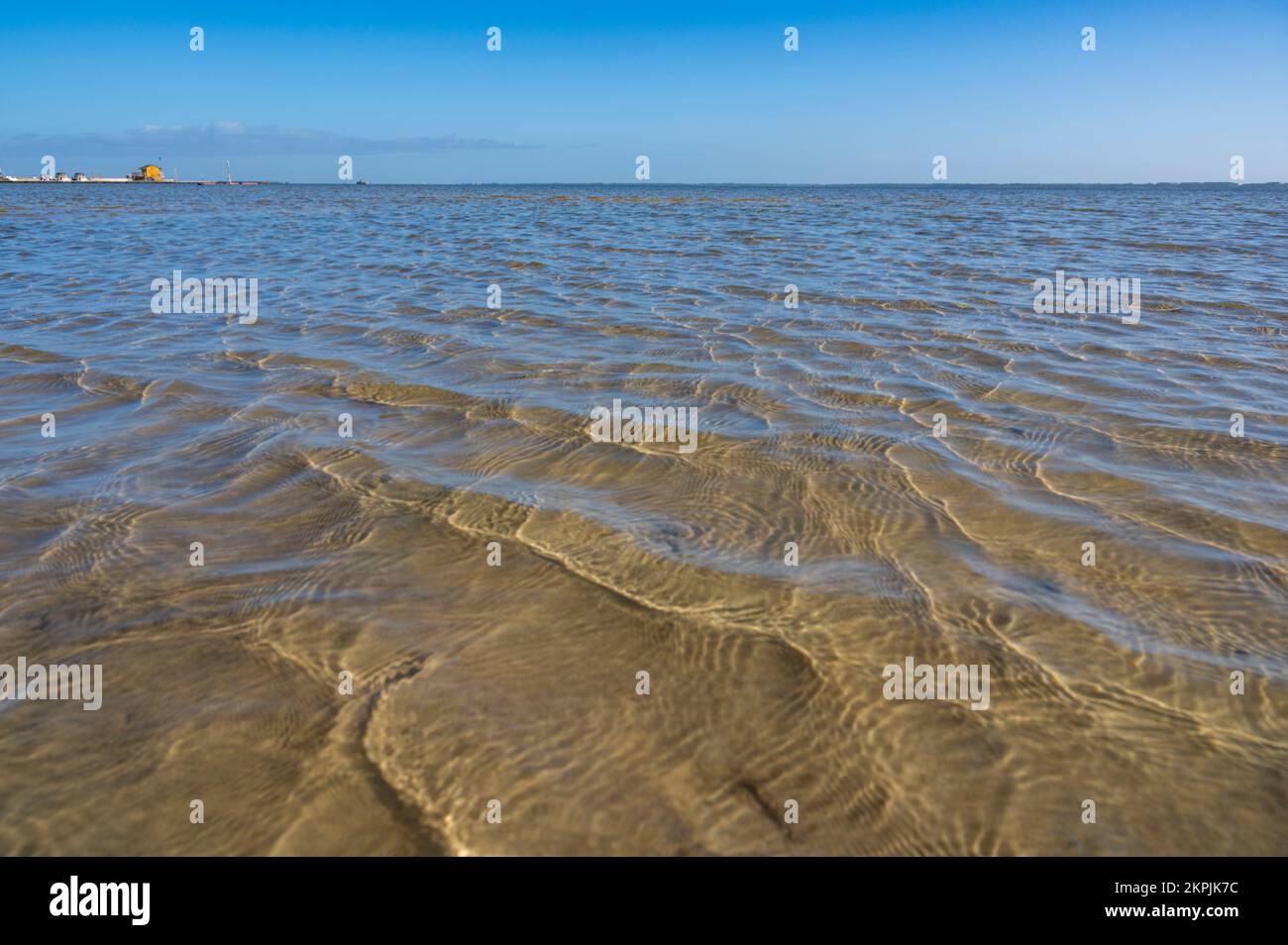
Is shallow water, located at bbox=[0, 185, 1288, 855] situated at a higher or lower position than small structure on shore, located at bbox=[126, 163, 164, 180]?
lower

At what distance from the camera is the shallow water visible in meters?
1.95

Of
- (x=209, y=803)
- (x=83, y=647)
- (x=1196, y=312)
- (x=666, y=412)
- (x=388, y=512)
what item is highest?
(x=1196, y=312)

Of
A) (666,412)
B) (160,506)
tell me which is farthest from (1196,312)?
(160,506)

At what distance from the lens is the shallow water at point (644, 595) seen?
6.39 feet

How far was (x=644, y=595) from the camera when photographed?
2.88 meters

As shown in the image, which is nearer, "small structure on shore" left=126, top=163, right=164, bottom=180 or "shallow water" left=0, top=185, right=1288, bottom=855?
"shallow water" left=0, top=185, right=1288, bottom=855

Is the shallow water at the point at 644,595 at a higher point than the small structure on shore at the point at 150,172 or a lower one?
lower

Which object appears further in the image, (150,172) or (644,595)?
(150,172)

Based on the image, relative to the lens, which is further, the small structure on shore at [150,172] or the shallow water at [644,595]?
the small structure on shore at [150,172]

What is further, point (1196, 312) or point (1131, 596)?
point (1196, 312)

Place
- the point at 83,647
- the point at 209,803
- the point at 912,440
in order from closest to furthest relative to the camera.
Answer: the point at 209,803, the point at 83,647, the point at 912,440

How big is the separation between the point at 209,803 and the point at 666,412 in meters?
3.61
